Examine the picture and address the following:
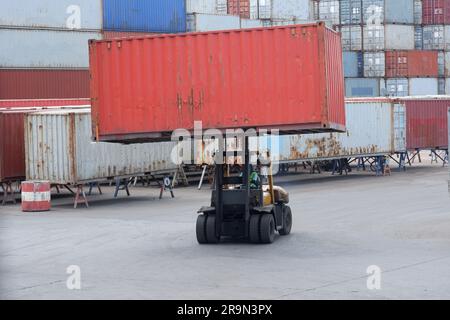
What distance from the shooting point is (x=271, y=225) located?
20141mm

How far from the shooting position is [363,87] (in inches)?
2992

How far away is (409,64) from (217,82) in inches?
2325

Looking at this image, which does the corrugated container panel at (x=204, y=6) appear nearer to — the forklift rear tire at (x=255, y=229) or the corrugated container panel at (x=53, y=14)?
the corrugated container panel at (x=53, y=14)

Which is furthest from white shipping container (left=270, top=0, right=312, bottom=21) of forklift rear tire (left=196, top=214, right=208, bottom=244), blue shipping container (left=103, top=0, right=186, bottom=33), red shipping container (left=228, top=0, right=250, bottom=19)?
forklift rear tire (left=196, top=214, right=208, bottom=244)

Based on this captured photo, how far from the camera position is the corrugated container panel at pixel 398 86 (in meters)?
76.1

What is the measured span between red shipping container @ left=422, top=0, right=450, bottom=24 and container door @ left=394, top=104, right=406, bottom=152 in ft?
107

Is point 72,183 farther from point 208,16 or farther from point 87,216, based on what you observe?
point 208,16

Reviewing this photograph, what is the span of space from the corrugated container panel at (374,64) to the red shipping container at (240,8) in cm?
1156

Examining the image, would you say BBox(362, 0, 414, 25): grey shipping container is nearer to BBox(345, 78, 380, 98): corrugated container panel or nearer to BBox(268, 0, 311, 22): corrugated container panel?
BBox(345, 78, 380, 98): corrugated container panel

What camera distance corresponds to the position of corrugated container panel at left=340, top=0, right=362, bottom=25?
246 ft

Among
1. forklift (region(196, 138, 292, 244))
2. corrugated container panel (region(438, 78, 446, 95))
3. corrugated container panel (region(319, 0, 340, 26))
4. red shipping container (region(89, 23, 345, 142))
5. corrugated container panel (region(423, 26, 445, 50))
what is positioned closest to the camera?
red shipping container (region(89, 23, 345, 142))

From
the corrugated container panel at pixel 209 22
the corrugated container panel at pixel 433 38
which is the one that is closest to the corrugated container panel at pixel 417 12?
the corrugated container panel at pixel 433 38

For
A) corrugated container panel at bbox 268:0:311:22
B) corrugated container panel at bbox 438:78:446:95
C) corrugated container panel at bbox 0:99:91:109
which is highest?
corrugated container panel at bbox 268:0:311:22

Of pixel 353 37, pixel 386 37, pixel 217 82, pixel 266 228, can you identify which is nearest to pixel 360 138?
pixel 266 228
